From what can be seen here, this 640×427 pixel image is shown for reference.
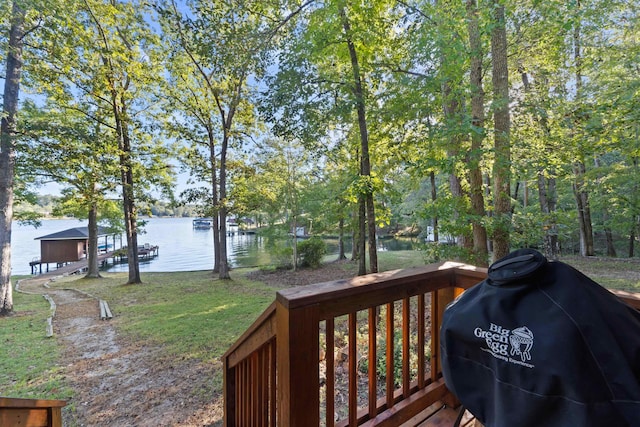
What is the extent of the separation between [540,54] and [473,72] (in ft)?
6.12

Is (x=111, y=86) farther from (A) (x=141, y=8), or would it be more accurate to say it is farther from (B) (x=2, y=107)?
(B) (x=2, y=107)

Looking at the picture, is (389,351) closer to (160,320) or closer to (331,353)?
(331,353)

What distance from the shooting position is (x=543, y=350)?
0.72 m

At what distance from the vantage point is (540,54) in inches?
208

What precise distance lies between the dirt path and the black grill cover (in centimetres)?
275

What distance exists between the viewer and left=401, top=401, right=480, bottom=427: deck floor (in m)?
1.58

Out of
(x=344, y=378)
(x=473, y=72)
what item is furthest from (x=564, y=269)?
(x=473, y=72)

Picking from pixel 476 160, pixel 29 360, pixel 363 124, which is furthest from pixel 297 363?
pixel 29 360

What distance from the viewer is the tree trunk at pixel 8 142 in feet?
20.8

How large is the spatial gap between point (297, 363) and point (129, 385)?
366 centimetres

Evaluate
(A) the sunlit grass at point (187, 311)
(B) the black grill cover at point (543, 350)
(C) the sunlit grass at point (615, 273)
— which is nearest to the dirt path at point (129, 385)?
(A) the sunlit grass at point (187, 311)

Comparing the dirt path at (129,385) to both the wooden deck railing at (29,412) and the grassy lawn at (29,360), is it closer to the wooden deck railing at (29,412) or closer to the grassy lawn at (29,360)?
the grassy lawn at (29,360)

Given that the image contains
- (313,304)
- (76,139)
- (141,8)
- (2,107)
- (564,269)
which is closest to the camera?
(564,269)

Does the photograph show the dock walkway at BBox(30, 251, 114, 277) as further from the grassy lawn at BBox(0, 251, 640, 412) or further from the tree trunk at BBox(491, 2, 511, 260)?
the tree trunk at BBox(491, 2, 511, 260)
